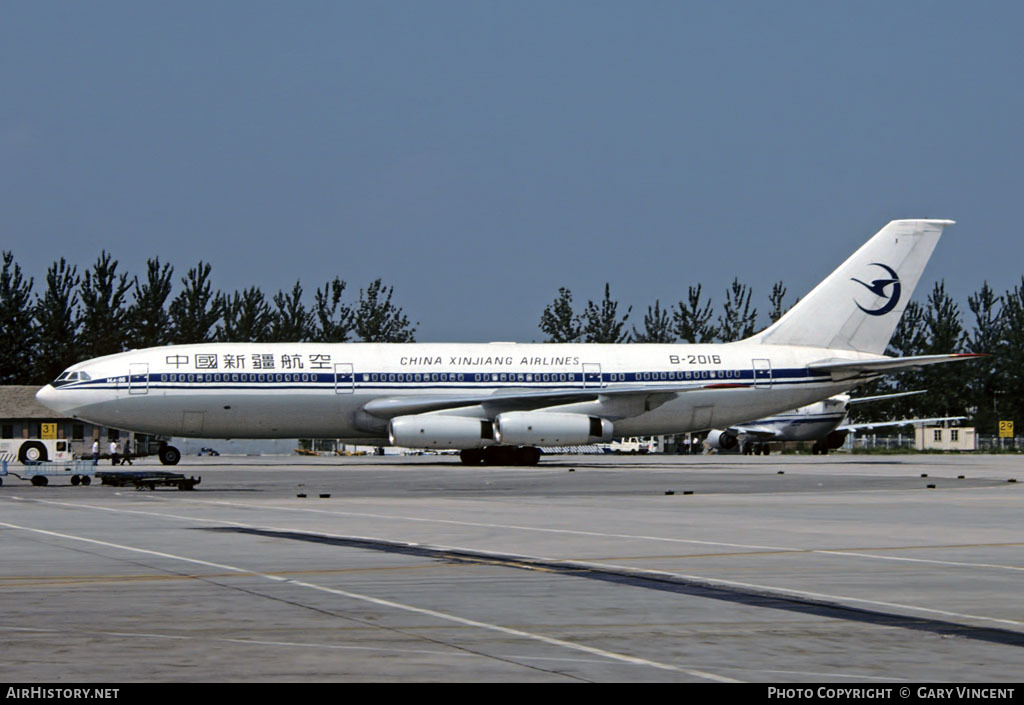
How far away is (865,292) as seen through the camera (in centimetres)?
6188

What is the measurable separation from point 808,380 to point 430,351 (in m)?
16.9

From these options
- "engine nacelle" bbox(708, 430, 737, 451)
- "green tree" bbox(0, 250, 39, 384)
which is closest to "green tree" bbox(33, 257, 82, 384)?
"green tree" bbox(0, 250, 39, 384)

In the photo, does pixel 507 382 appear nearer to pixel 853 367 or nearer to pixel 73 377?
pixel 853 367

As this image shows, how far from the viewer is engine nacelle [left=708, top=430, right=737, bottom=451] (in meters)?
91.5

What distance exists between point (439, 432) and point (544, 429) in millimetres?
4366

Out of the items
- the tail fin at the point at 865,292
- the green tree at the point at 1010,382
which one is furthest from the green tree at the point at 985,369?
the tail fin at the point at 865,292

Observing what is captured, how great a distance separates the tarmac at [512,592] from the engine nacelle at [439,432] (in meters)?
24.2

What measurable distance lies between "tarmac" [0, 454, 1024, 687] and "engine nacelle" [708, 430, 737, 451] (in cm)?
6125

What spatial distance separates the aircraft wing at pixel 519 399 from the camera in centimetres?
5681

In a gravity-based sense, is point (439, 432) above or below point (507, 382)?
below

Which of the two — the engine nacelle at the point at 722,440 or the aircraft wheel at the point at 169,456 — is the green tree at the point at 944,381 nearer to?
the engine nacelle at the point at 722,440

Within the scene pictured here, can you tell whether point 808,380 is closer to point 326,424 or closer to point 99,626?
point 326,424

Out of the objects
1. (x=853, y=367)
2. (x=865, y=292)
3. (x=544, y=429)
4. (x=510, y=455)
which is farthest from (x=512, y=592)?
(x=865, y=292)
